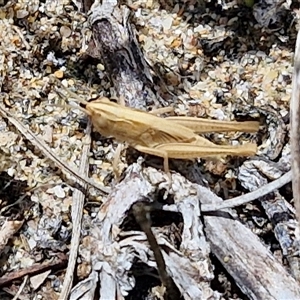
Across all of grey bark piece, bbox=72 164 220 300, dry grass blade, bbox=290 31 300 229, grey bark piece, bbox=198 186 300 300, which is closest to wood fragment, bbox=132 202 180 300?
grey bark piece, bbox=72 164 220 300

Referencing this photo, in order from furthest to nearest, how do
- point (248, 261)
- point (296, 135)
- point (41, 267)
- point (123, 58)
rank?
point (123, 58) → point (41, 267) → point (248, 261) → point (296, 135)

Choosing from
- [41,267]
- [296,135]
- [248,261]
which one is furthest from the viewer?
[41,267]

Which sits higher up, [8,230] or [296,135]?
[296,135]

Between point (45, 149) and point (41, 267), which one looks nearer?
point (41, 267)

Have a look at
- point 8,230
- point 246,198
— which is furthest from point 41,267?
point 246,198

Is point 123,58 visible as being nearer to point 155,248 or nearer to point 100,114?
point 100,114
